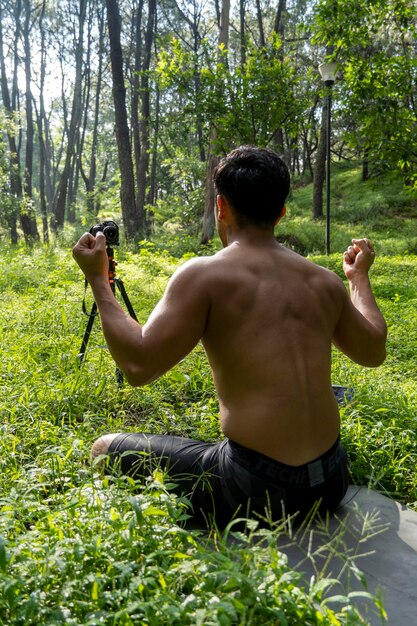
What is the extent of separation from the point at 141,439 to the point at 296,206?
20609mm

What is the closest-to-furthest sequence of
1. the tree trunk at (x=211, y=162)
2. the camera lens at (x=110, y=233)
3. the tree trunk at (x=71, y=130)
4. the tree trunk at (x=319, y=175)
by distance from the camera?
the camera lens at (x=110, y=233)
the tree trunk at (x=211, y=162)
the tree trunk at (x=319, y=175)
the tree trunk at (x=71, y=130)

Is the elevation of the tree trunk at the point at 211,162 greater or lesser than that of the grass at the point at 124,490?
greater

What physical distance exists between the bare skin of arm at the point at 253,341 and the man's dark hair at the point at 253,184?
109 mm

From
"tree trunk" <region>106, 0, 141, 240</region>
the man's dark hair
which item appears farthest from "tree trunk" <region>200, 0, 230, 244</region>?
the man's dark hair

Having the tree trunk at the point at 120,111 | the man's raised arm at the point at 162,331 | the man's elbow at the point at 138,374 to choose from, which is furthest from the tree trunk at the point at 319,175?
the man's elbow at the point at 138,374

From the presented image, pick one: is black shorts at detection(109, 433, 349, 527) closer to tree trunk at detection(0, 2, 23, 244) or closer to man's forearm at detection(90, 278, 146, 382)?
man's forearm at detection(90, 278, 146, 382)

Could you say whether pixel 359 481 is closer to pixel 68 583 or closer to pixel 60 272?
pixel 68 583

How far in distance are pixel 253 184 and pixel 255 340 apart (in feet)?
1.79

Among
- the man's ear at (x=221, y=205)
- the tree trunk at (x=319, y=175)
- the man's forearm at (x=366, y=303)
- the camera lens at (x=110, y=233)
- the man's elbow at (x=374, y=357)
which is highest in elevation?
the tree trunk at (x=319, y=175)

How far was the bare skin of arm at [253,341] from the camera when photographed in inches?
74.5

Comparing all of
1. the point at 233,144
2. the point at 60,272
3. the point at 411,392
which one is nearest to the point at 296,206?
the point at 233,144

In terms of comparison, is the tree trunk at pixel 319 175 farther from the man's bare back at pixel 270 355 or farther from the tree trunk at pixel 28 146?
the man's bare back at pixel 270 355

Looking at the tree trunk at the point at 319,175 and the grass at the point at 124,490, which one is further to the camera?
the tree trunk at the point at 319,175

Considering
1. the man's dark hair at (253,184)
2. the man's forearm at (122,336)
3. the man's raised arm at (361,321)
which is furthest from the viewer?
the man's raised arm at (361,321)
